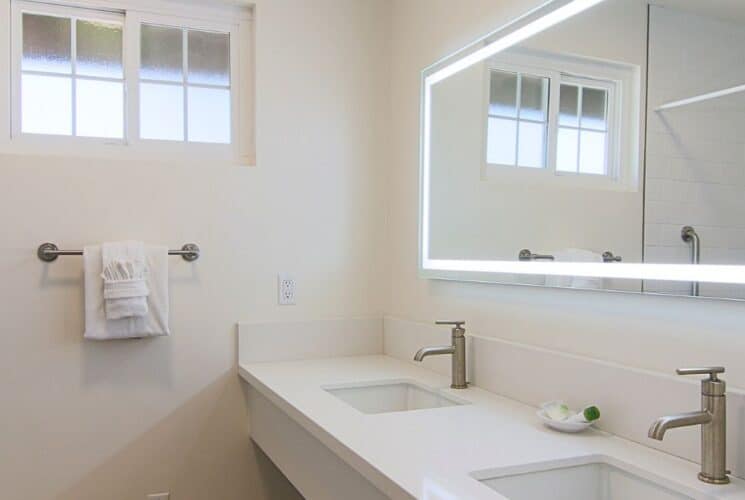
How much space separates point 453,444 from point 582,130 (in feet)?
2.54

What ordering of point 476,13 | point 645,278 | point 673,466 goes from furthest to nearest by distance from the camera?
point 476,13 < point 645,278 < point 673,466

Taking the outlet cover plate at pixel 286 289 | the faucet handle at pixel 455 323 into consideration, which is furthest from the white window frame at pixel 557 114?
the outlet cover plate at pixel 286 289

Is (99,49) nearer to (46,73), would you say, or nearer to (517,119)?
(46,73)

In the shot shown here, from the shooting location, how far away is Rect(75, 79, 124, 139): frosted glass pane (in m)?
2.03

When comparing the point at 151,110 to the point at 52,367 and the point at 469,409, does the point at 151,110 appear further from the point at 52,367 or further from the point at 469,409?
the point at 469,409

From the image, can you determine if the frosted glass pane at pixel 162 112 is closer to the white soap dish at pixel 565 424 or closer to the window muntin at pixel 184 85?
the window muntin at pixel 184 85

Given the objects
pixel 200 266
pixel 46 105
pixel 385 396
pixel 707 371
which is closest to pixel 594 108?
pixel 707 371

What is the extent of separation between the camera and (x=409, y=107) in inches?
88.0

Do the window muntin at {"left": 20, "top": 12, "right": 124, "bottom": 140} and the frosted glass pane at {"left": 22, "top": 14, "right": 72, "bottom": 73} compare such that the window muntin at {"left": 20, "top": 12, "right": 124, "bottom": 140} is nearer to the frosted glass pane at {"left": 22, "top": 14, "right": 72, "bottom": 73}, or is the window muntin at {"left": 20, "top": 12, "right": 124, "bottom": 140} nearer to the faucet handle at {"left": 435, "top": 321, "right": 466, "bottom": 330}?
the frosted glass pane at {"left": 22, "top": 14, "right": 72, "bottom": 73}

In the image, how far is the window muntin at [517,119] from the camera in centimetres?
162

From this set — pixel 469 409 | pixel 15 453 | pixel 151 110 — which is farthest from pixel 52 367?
pixel 469 409

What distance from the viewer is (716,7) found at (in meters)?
1.14

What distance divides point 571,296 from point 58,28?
174 centimetres

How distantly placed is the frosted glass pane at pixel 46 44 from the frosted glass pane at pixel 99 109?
3.3 inches
